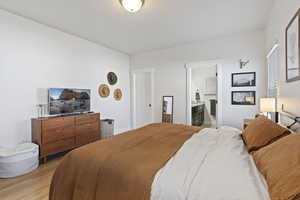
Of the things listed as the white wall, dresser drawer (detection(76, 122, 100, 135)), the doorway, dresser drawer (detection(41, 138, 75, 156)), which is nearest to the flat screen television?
dresser drawer (detection(76, 122, 100, 135))

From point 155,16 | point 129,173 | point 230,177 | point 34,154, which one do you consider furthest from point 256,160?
point 34,154

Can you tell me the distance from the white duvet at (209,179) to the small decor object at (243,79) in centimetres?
302

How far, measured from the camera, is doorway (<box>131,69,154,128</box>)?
5.55m

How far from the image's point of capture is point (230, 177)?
3.15ft

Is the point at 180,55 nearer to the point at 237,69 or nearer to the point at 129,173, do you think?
the point at 237,69

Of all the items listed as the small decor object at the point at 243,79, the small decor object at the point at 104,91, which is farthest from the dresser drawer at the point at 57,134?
the small decor object at the point at 243,79

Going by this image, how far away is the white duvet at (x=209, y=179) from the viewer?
0.86 metres

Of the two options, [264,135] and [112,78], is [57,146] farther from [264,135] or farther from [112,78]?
[264,135]

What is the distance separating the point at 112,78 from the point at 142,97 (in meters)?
1.31

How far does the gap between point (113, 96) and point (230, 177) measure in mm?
4334

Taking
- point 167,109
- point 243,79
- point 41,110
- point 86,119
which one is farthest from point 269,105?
point 41,110

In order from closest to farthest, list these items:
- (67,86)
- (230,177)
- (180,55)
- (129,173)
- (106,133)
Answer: (230,177) < (129,173) < (67,86) < (106,133) < (180,55)

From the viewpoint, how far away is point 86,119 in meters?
3.69

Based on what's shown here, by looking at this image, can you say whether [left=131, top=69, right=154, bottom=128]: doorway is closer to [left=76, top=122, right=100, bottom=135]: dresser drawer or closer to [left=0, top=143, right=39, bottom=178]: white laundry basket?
[left=76, top=122, right=100, bottom=135]: dresser drawer
